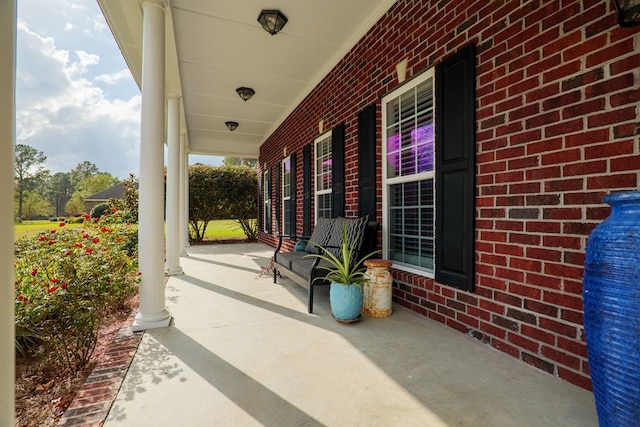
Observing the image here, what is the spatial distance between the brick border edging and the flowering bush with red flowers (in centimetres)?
18

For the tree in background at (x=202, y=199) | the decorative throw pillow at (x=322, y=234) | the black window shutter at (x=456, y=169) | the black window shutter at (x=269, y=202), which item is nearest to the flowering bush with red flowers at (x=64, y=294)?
the decorative throw pillow at (x=322, y=234)

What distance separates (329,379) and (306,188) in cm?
439

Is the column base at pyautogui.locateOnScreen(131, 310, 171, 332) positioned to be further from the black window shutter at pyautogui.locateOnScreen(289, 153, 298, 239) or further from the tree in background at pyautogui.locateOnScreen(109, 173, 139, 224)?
the tree in background at pyautogui.locateOnScreen(109, 173, 139, 224)

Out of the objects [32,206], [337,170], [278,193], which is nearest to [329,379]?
[337,170]

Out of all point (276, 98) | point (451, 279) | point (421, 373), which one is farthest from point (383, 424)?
point (276, 98)

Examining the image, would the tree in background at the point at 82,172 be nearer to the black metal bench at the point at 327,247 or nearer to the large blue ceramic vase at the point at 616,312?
the black metal bench at the point at 327,247

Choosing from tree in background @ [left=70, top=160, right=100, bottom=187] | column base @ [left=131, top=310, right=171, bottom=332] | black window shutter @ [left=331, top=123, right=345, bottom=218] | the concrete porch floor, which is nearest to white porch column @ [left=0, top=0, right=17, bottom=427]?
the concrete porch floor

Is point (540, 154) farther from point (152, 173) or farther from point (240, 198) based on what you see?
point (240, 198)

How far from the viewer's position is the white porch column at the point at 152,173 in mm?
2781

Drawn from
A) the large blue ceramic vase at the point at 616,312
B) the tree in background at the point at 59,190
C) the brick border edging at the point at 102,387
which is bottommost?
the brick border edging at the point at 102,387

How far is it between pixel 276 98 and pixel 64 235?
4.64 meters

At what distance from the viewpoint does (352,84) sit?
4277 millimetres

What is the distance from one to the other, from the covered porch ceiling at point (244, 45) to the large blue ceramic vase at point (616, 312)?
10.5 feet

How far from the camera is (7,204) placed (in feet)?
3.72
